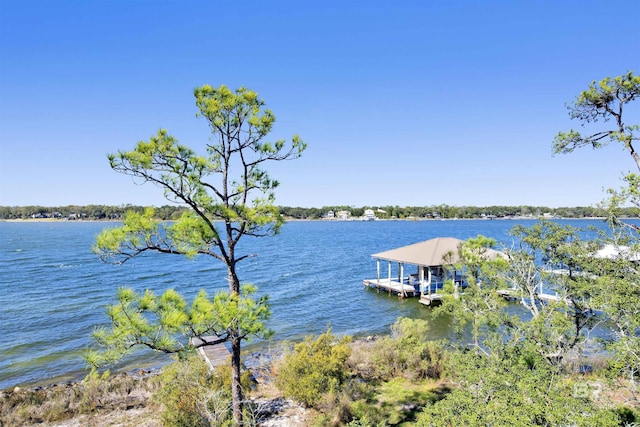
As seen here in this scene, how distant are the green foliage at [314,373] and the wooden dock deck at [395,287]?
59.6 feet

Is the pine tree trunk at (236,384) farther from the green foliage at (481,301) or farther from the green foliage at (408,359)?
the green foliage at (408,359)

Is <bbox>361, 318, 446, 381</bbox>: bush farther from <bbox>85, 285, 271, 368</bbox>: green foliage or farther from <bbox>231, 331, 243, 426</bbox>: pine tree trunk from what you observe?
<bbox>85, 285, 271, 368</bbox>: green foliage

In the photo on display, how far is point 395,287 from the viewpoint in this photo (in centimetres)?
2878

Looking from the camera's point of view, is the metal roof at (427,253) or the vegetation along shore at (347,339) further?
the metal roof at (427,253)

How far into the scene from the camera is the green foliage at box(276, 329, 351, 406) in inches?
397

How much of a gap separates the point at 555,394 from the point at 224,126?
694 centimetres

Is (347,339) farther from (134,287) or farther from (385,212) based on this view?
(385,212)

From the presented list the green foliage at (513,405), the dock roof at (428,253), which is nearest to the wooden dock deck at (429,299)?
the dock roof at (428,253)

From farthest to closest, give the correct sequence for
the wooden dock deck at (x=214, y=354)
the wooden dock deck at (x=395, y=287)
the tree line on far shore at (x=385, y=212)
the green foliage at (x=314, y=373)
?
1. the tree line on far shore at (x=385, y=212)
2. the wooden dock deck at (x=395, y=287)
3. the wooden dock deck at (x=214, y=354)
4. the green foliage at (x=314, y=373)

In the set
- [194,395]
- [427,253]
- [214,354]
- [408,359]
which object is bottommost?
[214,354]

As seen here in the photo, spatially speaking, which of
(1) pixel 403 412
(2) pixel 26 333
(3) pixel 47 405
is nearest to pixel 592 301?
(1) pixel 403 412

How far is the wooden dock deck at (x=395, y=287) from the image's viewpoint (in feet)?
92.1

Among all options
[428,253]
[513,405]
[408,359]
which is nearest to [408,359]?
[408,359]

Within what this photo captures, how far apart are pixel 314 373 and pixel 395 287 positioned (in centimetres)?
1968
